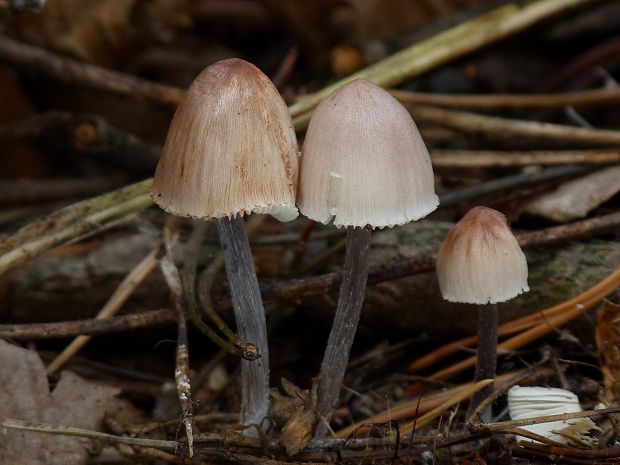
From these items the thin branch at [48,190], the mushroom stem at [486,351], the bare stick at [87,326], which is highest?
the thin branch at [48,190]

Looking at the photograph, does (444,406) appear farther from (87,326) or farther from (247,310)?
(87,326)

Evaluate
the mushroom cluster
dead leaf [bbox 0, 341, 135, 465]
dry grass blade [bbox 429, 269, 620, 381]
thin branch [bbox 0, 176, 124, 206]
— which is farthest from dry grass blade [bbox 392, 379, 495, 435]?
thin branch [bbox 0, 176, 124, 206]

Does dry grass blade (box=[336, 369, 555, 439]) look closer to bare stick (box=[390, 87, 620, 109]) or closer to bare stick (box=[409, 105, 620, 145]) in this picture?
bare stick (box=[409, 105, 620, 145])

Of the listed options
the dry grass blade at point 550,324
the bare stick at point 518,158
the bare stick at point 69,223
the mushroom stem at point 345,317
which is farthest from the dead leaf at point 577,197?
the bare stick at point 69,223

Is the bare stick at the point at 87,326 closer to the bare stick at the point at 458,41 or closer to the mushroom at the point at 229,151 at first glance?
the mushroom at the point at 229,151

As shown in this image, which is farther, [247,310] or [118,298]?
[118,298]

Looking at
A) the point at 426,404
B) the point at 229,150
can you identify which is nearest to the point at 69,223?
the point at 229,150
